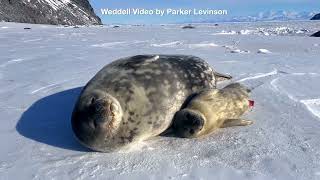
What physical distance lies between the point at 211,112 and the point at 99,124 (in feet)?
2.70

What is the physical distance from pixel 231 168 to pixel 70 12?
61.9 metres

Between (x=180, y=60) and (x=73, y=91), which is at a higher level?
(x=180, y=60)

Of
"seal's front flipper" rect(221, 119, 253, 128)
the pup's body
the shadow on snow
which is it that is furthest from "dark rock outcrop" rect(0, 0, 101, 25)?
"seal's front flipper" rect(221, 119, 253, 128)

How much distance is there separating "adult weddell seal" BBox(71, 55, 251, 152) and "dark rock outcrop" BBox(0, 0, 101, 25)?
1669 inches

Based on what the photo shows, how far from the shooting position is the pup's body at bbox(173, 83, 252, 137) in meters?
2.98

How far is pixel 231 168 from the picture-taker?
2498mm

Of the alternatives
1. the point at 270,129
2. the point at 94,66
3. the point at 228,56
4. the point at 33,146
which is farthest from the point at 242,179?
the point at 228,56

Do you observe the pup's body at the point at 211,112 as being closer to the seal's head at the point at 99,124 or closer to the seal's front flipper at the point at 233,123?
the seal's front flipper at the point at 233,123

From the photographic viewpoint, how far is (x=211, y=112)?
125 inches

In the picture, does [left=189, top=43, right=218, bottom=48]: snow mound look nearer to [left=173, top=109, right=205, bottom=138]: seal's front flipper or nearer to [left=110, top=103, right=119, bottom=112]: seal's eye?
[left=173, top=109, right=205, bottom=138]: seal's front flipper

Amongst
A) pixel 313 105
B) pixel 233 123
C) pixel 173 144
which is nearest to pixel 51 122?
pixel 173 144

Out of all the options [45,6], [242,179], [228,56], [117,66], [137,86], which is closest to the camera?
[242,179]

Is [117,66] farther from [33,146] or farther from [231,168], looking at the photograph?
[231,168]

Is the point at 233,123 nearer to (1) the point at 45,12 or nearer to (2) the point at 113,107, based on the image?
(2) the point at 113,107
